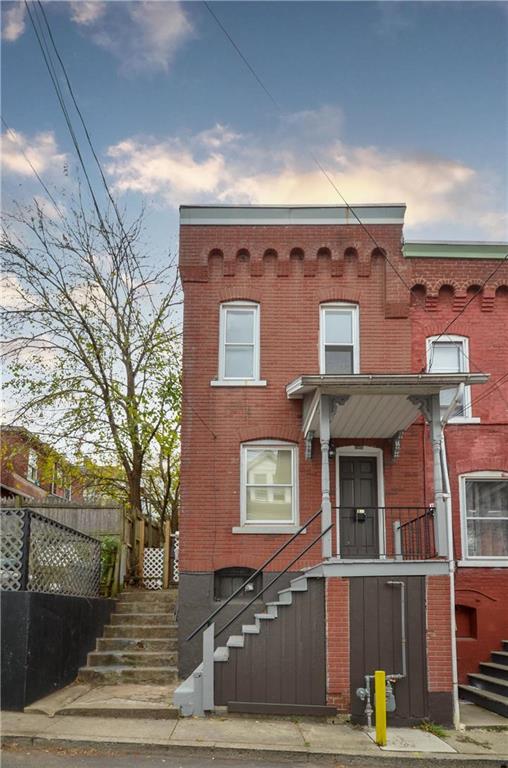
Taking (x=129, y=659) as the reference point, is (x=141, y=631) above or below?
above

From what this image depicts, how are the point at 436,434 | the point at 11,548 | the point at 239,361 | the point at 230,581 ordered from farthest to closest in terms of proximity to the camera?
the point at 239,361
the point at 230,581
the point at 436,434
the point at 11,548

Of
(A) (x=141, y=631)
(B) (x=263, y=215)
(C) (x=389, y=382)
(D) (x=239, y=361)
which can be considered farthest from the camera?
(B) (x=263, y=215)

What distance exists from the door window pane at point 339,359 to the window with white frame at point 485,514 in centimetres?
315

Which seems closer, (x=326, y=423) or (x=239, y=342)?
(x=326, y=423)

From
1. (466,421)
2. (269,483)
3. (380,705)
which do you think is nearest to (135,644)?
(269,483)

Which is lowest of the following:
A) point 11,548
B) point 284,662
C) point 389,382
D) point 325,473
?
point 284,662

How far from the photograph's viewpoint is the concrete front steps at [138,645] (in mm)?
12870

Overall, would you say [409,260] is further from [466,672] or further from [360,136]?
[466,672]

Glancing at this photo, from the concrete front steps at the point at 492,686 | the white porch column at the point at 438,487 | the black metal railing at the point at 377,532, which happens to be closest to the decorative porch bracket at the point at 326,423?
the white porch column at the point at 438,487

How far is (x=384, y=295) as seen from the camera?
15289 mm

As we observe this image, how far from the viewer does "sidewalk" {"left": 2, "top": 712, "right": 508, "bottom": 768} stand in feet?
30.9

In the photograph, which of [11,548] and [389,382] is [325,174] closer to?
[389,382]

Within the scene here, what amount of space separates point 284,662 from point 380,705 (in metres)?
1.77

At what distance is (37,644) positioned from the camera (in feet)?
36.2
